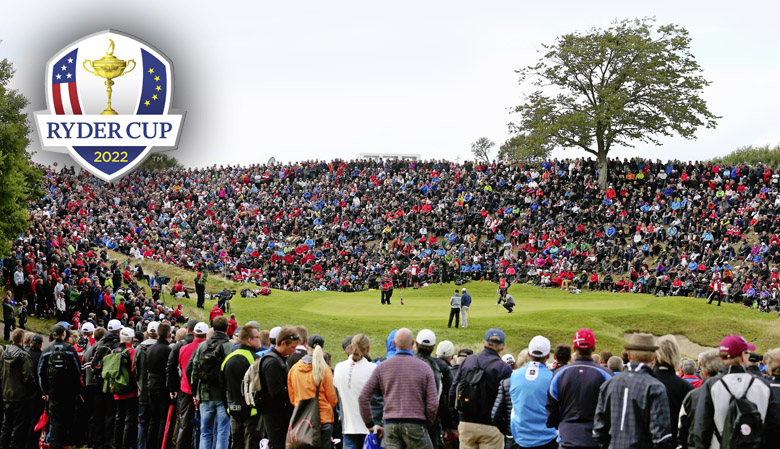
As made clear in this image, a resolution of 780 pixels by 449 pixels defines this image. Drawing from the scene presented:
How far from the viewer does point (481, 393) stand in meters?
8.84

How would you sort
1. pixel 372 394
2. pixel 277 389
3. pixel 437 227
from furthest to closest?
pixel 437 227 < pixel 277 389 < pixel 372 394

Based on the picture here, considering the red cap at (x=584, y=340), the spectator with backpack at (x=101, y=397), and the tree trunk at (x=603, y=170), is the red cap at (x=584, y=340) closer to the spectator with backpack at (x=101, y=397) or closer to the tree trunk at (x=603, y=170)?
the spectator with backpack at (x=101, y=397)

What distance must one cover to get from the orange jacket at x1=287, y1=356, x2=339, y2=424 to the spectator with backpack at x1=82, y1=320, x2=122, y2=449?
4.50 m

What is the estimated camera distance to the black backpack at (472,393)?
29.0 feet

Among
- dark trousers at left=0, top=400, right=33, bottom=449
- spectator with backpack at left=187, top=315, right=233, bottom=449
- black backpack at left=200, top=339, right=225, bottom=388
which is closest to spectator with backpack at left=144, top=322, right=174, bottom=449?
spectator with backpack at left=187, top=315, right=233, bottom=449

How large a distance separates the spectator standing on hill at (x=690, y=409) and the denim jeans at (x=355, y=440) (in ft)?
11.9

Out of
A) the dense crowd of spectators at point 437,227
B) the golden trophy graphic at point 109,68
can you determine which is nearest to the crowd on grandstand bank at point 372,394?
the dense crowd of spectators at point 437,227

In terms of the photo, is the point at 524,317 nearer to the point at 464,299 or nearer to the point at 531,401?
the point at 464,299

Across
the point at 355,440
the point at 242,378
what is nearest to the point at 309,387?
the point at 355,440

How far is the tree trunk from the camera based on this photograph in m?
49.6

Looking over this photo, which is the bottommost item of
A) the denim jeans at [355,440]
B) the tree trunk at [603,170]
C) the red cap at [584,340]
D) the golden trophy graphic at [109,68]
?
the denim jeans at [355,440]

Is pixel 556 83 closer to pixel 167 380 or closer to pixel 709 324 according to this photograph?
pixel 709 324

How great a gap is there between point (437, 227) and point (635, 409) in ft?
138

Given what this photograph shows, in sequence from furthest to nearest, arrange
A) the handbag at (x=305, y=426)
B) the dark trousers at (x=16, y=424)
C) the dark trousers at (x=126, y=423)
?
the dark trousers at (x=16, y=424) → the dark trousers at (x=126, y=423) → the handbag at (x=305, y=426)
